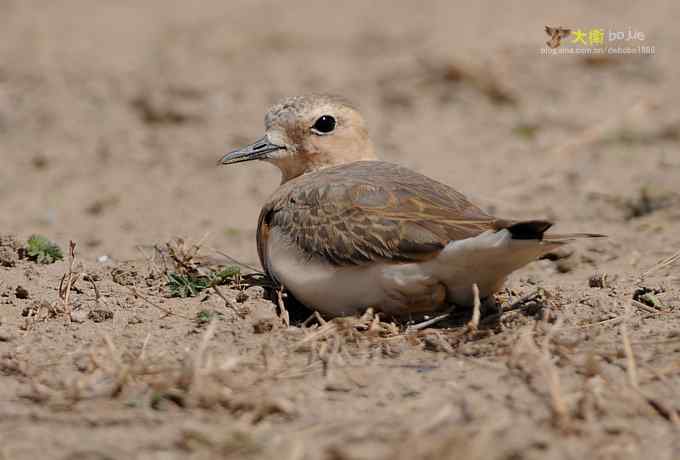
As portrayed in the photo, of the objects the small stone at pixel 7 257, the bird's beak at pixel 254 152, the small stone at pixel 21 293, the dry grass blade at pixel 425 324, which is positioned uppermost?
the bird's beak at pixel 254 152

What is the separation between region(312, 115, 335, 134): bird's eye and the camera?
552 cm

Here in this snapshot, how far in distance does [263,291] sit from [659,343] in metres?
1.96

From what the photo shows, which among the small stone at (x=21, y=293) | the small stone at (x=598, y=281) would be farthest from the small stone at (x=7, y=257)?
the small stone at (x=598, y=281)

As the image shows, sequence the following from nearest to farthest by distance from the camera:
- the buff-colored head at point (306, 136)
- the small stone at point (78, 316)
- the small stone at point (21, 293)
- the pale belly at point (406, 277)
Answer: the pale belly at point (406, 277)
the small stone at point (78, 316)
the small stone at point (21, 293)
the buff-colored head at point (306, 136)

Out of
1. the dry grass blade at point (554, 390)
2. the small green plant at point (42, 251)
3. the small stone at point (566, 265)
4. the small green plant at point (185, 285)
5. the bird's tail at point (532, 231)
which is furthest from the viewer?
the small stone at point (566, 265)

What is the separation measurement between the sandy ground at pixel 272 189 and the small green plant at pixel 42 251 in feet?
0.23

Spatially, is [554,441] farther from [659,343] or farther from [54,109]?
[54,109]

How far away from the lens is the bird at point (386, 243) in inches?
163

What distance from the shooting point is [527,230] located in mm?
3957

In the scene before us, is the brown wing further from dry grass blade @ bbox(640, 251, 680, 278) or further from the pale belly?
dry grass blade @ bbox(640, 251, 680, 278)

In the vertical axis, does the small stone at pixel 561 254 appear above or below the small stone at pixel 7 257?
below

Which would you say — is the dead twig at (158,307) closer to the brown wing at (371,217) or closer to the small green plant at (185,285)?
the small green plant at (185,285)

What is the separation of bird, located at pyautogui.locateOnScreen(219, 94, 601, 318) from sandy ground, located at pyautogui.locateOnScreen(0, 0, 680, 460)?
0.19 metres

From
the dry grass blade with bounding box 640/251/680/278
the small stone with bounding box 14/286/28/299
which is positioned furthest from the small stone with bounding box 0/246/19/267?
the dry grass blade with bounding box 640/251/680/278
